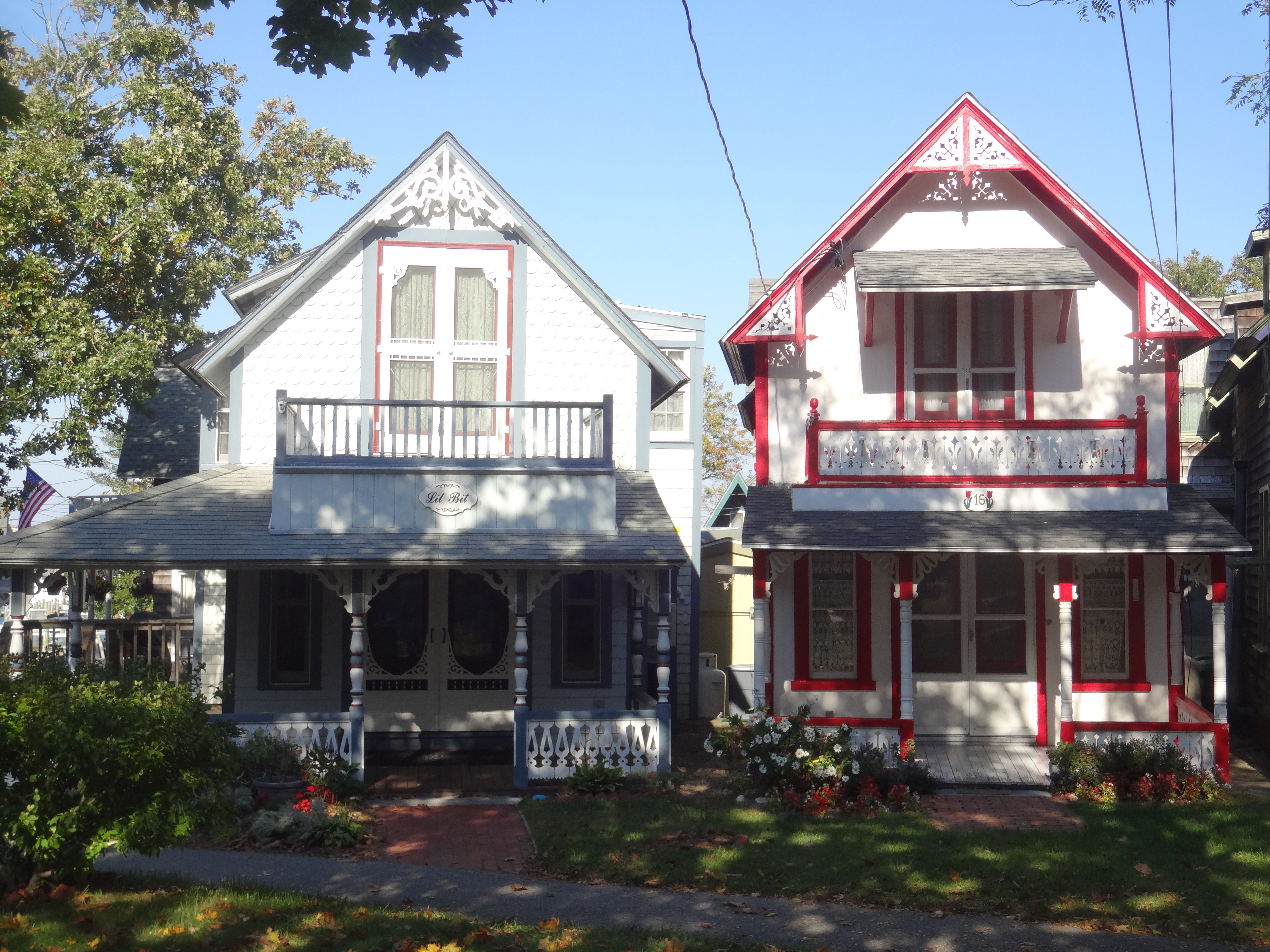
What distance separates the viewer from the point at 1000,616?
51.3 feet

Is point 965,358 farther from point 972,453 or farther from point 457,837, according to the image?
point 457,837

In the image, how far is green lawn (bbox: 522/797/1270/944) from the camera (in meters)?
8.98

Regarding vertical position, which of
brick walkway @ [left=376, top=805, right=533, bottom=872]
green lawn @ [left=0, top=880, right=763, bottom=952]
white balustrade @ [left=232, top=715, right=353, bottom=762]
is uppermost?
white balustrade @ [left=232, top=715, right=353, bottom=762]

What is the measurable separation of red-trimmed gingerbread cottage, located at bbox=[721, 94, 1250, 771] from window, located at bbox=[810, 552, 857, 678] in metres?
Result: 0.03

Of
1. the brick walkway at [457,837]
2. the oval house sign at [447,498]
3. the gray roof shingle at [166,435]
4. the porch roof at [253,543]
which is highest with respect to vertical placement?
the gray roof shingle at [166,435]

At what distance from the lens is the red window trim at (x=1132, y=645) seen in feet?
49.8

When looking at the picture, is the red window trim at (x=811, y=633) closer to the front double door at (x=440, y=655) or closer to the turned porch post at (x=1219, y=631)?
the front double door at (x=440, y=655)

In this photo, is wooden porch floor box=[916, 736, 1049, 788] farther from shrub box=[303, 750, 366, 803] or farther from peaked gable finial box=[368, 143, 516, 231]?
peaked gable finial box=[368, 143, 516, 231]

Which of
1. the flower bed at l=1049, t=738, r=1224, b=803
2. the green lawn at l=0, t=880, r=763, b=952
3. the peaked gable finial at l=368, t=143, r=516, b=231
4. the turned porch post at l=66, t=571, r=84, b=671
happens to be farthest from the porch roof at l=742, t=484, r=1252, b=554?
the turned porch post at l=66, t=571, r=84, b=671

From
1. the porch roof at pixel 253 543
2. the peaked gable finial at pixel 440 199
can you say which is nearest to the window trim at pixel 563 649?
the porch roof at pixel 253 543

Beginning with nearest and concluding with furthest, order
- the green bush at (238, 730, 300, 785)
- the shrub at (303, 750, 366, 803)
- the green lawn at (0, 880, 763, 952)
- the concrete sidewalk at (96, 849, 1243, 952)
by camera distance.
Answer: the green lawn at (0, 880, 763, 952), the concrete sidewalk at (96, 849, 1243, 952), the shrub at (303, 750, 366, 803), the green bush at (238, 730, 300, 785)

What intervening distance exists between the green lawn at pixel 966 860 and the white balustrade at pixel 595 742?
1331 mm

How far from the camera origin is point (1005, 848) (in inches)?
417

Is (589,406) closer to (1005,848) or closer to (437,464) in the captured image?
(437,464)
